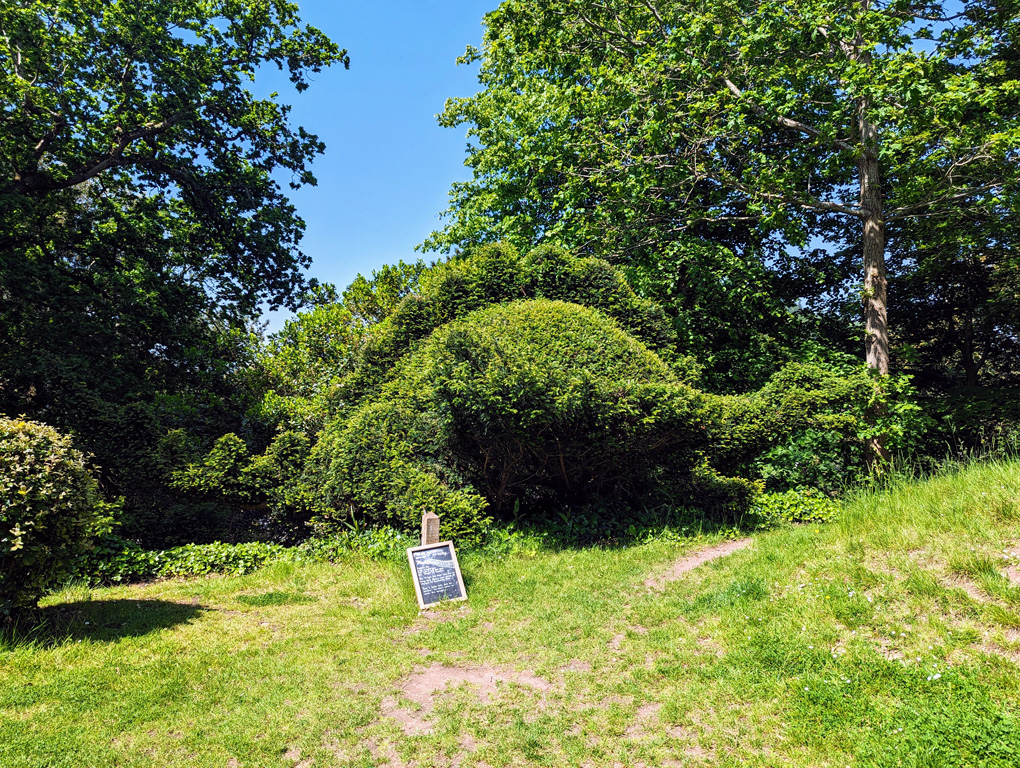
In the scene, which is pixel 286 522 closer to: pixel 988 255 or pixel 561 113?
pixel 561 113

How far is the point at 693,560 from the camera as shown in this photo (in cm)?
711

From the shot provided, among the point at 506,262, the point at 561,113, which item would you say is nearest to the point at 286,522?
the point at 506,262

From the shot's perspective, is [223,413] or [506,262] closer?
[506,262]

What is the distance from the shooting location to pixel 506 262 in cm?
988

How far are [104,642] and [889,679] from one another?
638 cm

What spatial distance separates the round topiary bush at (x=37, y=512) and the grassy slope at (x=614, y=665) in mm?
586

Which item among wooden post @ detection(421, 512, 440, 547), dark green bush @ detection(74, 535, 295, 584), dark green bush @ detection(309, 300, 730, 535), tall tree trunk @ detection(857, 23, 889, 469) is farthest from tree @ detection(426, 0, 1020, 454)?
dark green bush @ detection(74, 535, 295, 584)

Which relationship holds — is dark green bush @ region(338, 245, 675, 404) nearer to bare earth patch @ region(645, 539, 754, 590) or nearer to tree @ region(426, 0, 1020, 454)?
tree @ region(426, 0, 1020, 454)

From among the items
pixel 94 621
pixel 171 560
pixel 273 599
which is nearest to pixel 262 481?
pixel 171 560

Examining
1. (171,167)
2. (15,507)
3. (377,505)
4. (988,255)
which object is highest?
(171,167)

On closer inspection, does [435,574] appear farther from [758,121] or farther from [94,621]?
[758,121]

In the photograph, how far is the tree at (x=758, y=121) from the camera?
342 inches

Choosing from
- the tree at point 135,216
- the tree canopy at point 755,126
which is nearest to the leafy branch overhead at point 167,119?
the tree at point 135,216

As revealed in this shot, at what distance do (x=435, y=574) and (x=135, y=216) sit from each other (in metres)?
11.8
